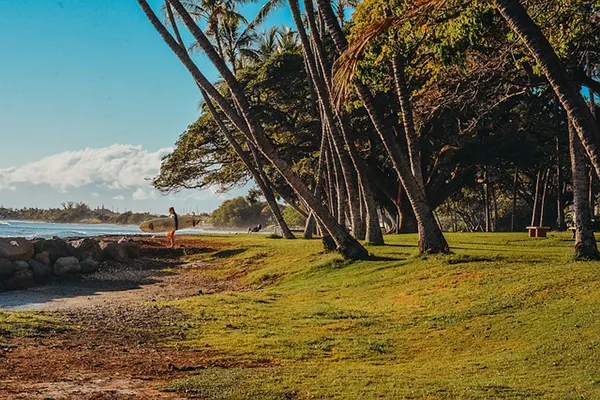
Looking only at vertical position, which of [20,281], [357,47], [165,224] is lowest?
[20,281]

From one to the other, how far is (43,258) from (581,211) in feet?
60.2

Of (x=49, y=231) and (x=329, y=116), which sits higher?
(x=329, y=116)

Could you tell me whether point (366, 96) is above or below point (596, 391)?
above

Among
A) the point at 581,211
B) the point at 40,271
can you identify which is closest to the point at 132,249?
the point at 40,271

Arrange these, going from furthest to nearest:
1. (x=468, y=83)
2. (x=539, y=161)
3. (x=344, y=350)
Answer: (x=539, y=161) < (x=468, y=83) < (x=344, y=350)

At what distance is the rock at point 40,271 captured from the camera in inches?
827

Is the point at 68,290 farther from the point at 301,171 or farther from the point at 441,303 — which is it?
the point at 301,171

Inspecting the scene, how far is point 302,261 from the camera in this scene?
19.4 meters

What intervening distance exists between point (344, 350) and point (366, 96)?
28.0 feet

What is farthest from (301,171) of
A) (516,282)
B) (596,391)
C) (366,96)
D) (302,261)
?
(596,391)

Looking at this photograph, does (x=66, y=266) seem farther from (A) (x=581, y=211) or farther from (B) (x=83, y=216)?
(B) (x=83, y=216)

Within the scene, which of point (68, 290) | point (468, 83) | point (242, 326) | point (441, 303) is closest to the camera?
point (242, 326)

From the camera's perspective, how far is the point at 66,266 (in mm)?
22312

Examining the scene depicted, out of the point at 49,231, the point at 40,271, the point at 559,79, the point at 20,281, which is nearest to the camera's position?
the point at 559,79
